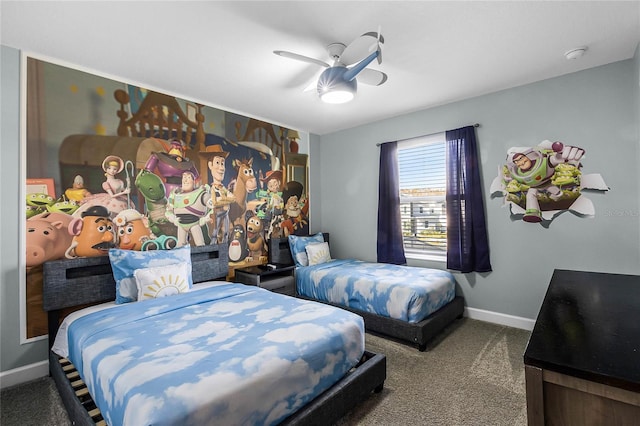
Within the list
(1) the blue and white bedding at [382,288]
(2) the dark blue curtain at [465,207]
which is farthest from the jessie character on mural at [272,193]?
(2) the dark blue curtain at [465,207]

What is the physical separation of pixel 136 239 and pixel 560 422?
320 centimetres

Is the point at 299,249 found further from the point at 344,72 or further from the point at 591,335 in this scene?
the point at 591,335

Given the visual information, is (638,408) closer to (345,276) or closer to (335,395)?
(335,395)

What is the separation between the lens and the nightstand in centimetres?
341

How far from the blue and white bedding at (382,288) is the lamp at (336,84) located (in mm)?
1849

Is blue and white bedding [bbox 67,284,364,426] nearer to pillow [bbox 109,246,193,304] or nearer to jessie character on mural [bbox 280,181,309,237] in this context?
pillow [bbox 109,246,193,304]

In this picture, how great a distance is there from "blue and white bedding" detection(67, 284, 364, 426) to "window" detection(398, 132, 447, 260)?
2129 mm

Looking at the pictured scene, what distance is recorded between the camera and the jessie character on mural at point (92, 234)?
2492 millimetres

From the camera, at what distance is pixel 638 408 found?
29.2 inches

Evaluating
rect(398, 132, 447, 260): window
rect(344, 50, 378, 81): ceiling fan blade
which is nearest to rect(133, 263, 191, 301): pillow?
rect(344, 50, 378, 81): ceiling fan blade

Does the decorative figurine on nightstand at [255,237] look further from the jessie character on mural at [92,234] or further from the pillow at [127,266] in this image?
the jessie character on mural at [92,234]

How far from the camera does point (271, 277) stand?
3.68 metres

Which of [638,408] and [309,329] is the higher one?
[638,408]

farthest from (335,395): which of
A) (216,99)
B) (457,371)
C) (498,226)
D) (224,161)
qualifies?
(216,99)
